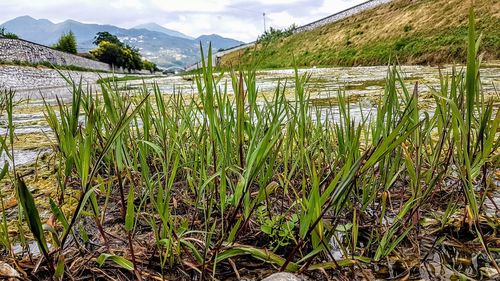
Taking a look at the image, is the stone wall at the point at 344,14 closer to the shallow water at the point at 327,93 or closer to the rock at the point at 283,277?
the shallow water at the point at 327,93

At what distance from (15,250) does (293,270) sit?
2.45 ft

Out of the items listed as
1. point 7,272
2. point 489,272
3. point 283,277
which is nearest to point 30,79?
point 7,272

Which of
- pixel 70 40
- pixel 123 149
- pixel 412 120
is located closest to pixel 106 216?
pixel 123 149

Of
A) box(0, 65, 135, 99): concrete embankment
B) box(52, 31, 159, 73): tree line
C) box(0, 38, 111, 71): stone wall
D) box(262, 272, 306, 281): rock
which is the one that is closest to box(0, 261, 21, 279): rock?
box(262, 272, 306, 281): rock

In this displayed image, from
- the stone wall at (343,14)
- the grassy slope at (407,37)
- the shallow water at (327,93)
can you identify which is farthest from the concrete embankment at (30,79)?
the stone wall at (343,14)

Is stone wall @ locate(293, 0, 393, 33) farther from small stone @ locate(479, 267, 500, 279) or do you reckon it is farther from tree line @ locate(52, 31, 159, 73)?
small stone @ locate(479, 267, 500, 279)

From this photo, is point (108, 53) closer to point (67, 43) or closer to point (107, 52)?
point (107, 52)

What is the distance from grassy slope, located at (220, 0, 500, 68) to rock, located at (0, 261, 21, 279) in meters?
6.47

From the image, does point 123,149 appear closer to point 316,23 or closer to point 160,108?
point 160,108

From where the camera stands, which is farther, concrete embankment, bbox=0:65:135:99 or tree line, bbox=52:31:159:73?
tree line, bbox=52:31:159:73

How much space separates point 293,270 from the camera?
0.86m

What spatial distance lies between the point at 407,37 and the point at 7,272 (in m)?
18.6

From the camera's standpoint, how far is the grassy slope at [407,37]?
41.8 feet

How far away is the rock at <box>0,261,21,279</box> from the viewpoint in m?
0.82
